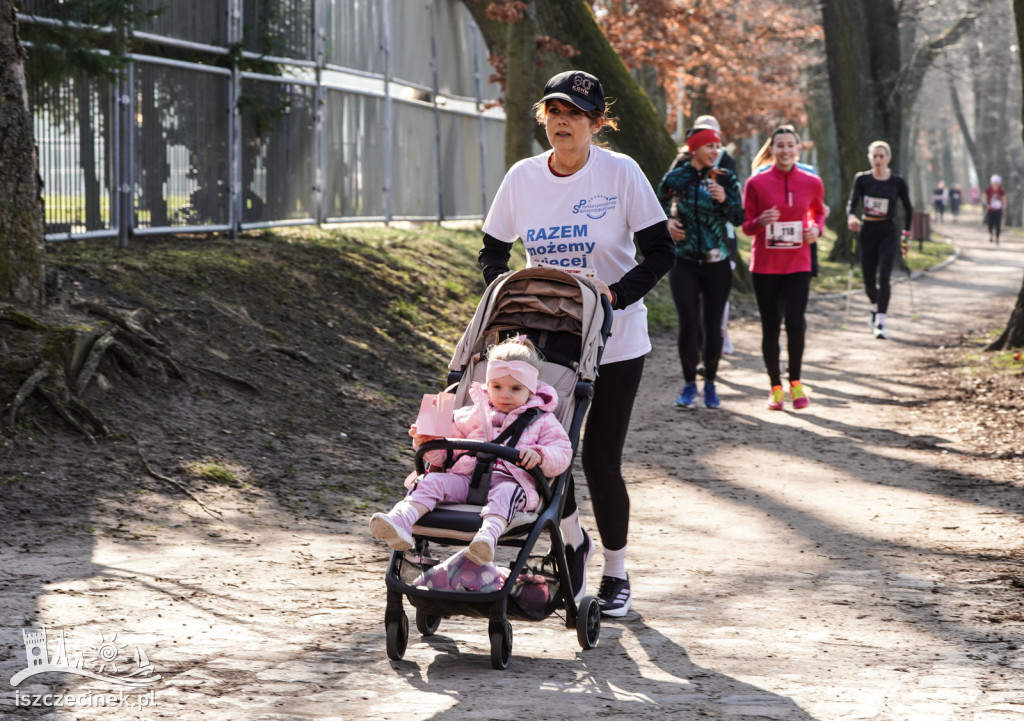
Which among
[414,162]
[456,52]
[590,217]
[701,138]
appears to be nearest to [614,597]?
[590,217]

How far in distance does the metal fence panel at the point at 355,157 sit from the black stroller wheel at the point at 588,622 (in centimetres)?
1230

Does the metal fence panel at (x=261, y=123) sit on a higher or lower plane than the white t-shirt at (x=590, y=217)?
higher

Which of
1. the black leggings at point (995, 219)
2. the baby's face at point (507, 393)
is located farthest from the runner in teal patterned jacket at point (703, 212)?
the black leggings at point (995, 219)

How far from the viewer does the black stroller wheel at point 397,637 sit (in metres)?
5.00

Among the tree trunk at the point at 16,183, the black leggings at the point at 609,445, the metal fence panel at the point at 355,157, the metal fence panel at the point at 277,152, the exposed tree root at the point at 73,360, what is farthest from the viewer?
the metal fence panel at the point at 355,157

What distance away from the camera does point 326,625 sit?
5547 mm

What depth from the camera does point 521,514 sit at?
198 inches

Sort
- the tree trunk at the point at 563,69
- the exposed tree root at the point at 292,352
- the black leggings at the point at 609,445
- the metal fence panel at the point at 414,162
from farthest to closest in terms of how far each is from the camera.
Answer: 1. the metal fence panel at the point at 414,162
2. the tree trunk at the point at 563,69
3. the exposed tree root at the point at 292,352
4. the black leggings at the point at 609,445

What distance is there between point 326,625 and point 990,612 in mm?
2845

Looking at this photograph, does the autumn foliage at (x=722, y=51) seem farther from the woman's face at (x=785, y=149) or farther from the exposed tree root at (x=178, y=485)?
the exposed tree root at (x=178, y=485)

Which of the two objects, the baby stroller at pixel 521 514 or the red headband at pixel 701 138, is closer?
the baby stroller at pixel 521 514

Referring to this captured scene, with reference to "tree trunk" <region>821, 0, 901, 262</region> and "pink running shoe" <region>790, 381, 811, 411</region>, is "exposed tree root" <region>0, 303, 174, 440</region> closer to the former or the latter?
"pink running shoe" <region>790, 381, 811, 411</region>

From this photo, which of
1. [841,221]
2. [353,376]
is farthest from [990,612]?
[841,221]

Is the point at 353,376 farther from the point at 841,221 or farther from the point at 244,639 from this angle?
the point at 841,221
